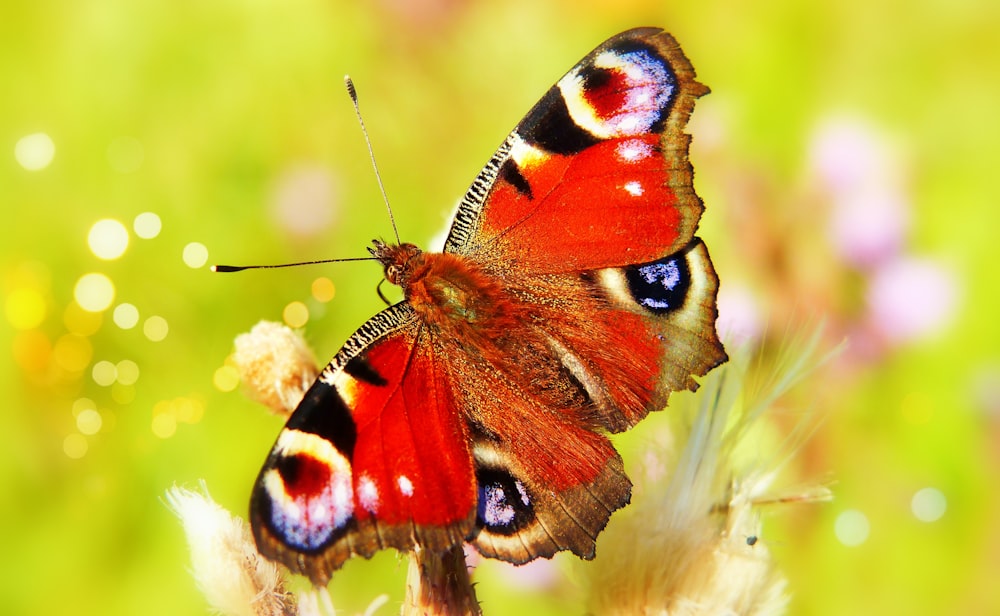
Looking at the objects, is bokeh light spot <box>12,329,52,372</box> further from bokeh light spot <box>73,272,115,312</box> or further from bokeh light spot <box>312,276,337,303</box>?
bokeh light spot <box>312,276,337,303</box>

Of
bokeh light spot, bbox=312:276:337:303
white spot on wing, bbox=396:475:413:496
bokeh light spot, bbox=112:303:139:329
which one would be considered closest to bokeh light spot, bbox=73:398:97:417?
bokeh light spot, bbox=112:303:139:329

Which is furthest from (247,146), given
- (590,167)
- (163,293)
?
(590,167)

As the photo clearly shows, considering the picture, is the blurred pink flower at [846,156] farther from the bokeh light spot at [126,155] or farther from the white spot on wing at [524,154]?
the bokeh light spot at [126,155]

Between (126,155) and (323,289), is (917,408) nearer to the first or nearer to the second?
(323,289)

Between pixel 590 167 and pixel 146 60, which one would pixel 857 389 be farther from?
pixel 146 60

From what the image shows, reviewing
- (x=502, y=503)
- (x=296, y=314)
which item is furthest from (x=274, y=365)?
(x=296, y=314)

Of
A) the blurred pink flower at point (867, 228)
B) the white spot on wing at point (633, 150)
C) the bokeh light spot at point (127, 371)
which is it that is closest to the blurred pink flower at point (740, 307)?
the blurred pink flower at point (867, 228)
